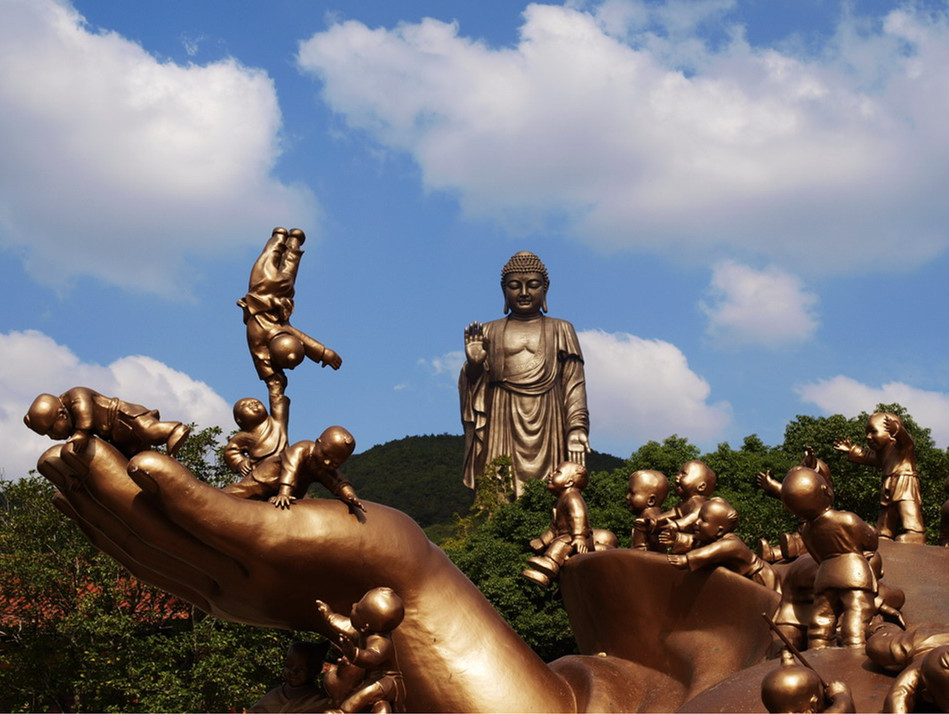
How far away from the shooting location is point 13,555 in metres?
20.3

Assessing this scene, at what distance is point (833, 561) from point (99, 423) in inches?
142

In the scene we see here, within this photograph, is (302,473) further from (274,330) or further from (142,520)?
(274,330)

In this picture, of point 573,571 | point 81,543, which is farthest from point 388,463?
point 573,571

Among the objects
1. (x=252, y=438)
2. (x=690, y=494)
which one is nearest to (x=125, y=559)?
(x=252, y=438)

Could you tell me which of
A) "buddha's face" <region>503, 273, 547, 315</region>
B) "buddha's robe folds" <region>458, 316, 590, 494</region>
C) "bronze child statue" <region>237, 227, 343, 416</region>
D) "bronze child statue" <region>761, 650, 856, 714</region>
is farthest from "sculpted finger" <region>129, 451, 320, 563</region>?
"buddha's face" <region>503, 273, 547, 315</region>

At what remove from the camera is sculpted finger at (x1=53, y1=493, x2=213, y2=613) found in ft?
19.3

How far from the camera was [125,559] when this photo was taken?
6.00 metres

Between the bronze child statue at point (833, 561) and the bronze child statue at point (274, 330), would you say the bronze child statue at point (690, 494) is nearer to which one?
the bronze child statue at point (833, 561)

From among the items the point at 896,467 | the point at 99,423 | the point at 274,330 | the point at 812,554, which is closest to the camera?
the point at 99,423

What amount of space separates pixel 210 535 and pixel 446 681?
1471mm

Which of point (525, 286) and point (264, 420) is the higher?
point (525, 286)

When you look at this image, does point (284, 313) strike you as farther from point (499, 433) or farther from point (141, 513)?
point (499, 433)

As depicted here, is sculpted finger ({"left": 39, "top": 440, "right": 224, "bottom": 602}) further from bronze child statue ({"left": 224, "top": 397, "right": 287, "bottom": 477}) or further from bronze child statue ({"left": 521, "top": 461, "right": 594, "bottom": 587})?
bronze child statue ({"left": 521, "top": 461, "right": 594, "bottom": 587})

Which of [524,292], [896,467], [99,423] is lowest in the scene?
[99,423]
